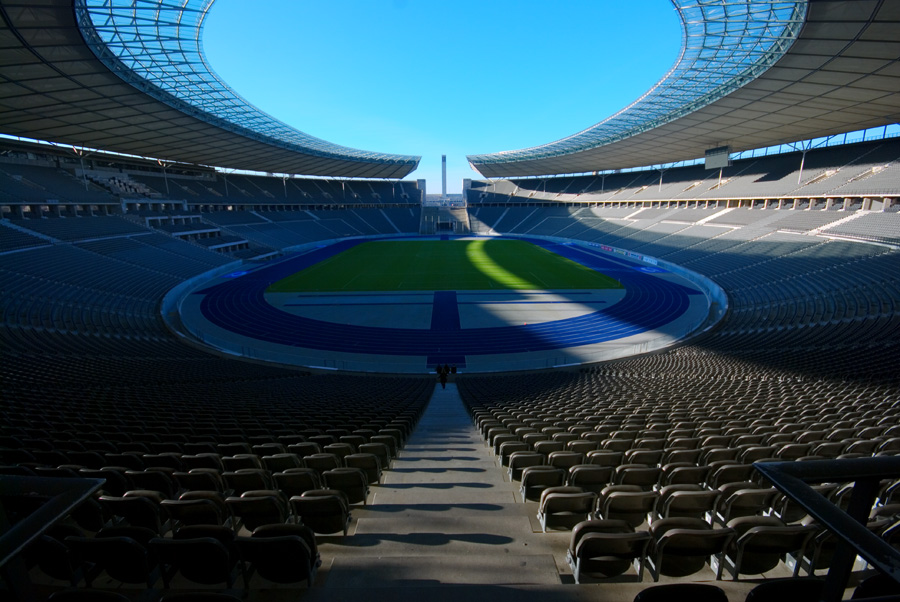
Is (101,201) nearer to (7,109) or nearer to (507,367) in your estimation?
(7,109)

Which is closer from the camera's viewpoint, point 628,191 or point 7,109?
point 7,109

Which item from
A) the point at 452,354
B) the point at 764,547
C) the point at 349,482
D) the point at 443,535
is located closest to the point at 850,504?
the point at 764,547

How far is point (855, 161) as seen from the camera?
41.6 meters

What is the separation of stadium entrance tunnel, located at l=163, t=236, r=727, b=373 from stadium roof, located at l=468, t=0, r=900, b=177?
45.6 feet

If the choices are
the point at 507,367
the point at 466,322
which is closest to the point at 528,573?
the point at 507,367

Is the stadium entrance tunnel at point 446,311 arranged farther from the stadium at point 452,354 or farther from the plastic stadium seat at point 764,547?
the plastic stadium seat at point 764,547

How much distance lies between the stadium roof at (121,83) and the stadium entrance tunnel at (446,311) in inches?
539

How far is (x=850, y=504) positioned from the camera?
1.61m

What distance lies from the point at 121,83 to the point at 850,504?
3623cm

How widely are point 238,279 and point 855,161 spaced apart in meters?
60.6

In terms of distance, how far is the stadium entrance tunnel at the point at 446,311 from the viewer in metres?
21.5

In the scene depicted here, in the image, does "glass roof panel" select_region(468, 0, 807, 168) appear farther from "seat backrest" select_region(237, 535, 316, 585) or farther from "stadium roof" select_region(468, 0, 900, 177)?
"seat backrest" select_region(237, 535, 316, 585)

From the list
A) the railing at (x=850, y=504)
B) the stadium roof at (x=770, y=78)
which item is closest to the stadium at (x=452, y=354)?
the railing at (x=850, y=504)

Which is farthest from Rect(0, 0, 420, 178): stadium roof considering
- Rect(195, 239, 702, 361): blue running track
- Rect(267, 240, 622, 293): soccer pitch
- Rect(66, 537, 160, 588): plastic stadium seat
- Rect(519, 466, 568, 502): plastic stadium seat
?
Rect(519, 466, 568, 502): plastic stadium seat
